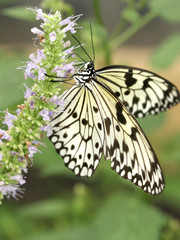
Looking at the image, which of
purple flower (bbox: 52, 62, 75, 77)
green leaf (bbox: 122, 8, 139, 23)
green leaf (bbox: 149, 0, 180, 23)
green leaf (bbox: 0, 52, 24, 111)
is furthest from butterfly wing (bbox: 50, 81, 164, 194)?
green leaf (bbox: 149, 0, 180, 23)

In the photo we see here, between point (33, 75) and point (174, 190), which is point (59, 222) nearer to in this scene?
point (174, 190)

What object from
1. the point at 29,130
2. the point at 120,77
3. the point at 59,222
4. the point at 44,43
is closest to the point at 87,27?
the point at 120,77

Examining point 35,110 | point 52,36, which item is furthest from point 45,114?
point 52,36

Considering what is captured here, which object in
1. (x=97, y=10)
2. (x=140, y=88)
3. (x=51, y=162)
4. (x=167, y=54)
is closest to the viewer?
(x=140, y=88)

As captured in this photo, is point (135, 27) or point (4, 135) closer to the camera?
point (4, 135)

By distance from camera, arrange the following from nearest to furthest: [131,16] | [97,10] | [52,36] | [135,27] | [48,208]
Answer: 1. [52,36]
2. [131,16]
3. [97,10]
4. [135,27]
5. [48,208]

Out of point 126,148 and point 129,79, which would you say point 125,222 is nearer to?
point 126,148

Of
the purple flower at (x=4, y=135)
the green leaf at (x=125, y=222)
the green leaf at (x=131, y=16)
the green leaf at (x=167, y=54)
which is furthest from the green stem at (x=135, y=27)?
the purple flower at (x=4, y=135)
